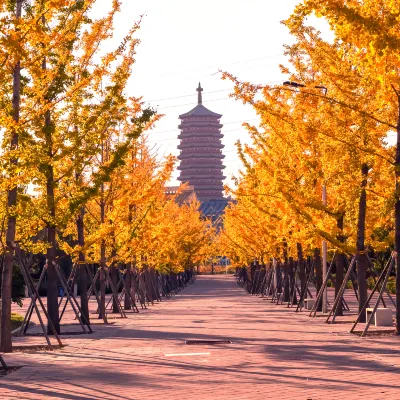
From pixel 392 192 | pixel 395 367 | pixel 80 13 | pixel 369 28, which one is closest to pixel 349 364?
pixel 395 367

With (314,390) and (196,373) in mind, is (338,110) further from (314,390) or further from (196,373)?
(314,390)

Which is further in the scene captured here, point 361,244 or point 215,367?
point 361,244

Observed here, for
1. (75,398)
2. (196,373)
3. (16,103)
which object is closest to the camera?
(75,398)

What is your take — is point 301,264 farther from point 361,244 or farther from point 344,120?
point 344,120

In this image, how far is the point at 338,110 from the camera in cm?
2084

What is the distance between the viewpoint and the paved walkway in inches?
443

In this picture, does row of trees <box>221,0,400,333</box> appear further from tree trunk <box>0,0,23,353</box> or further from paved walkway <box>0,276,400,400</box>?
tree trunk <box>0,0,23,353</box>

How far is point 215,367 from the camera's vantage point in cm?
1412

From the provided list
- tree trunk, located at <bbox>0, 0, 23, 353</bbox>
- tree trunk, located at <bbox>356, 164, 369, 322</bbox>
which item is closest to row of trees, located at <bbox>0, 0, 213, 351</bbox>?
tree trunk, located at <bbox>0, 0, 23, 353</bbox>

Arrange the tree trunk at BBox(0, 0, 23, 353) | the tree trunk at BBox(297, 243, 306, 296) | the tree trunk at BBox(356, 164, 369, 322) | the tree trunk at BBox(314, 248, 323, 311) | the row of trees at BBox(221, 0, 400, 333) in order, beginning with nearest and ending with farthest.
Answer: the row of trees at BBox(221, 0, 400, 333) → the tree trunk at BBox(0, 0, 23, 353) → the tree trunk at BBox(356, 164, 369, 322) → the tree trunk at BBox(314, 248, 323, 311) → the tree trunk at BBox(297, 243, 306, 296)

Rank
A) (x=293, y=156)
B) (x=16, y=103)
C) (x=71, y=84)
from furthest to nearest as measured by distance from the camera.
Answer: (x=293, y=156)
(x=71, y=84)
(x=16, y=103)

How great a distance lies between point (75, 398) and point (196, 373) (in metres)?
2.90

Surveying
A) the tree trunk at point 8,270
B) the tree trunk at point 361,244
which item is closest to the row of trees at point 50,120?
the tree trunk at point 8,270

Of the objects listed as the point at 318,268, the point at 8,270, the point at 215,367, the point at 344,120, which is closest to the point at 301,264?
the point at 318,268
